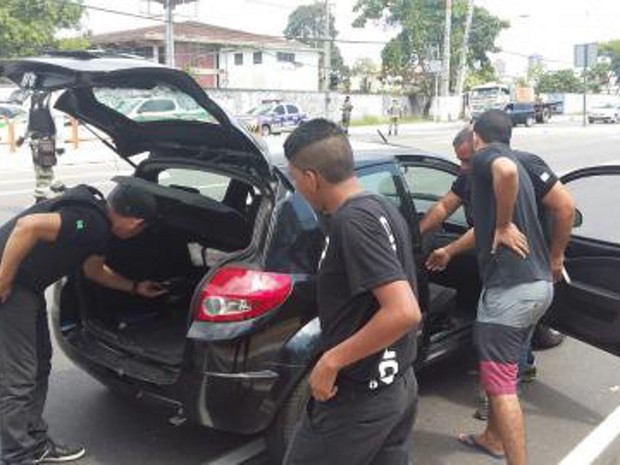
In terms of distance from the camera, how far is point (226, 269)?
3.66 metres

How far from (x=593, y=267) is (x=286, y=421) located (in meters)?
2.02

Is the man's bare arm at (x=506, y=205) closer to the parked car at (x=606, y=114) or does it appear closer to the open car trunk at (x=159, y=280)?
the open car trunk at (x=159, y=280)

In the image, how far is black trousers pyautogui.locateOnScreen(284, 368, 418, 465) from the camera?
254 centimetres

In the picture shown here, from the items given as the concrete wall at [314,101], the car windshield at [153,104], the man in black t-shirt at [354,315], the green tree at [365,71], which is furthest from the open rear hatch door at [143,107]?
the green tree at [365,71]

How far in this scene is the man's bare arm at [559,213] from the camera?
4.04 meters

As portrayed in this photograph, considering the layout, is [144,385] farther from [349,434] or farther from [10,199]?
[10,199]

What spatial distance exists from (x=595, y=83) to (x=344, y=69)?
2885 cm

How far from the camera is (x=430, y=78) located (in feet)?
183

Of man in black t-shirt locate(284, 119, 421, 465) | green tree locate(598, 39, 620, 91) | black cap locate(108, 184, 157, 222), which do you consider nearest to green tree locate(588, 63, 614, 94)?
green tree locate(598, 39, 620, 91)

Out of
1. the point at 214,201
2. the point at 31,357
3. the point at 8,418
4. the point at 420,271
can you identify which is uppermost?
the point at 214,201

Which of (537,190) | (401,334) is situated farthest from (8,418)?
(537,190)

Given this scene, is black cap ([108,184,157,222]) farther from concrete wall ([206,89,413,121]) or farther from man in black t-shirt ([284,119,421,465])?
concrete wall ([206,89,413,121])

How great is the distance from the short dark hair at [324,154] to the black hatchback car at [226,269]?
1.21m

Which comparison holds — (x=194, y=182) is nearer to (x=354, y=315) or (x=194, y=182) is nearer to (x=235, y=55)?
(x=354, y=315)
